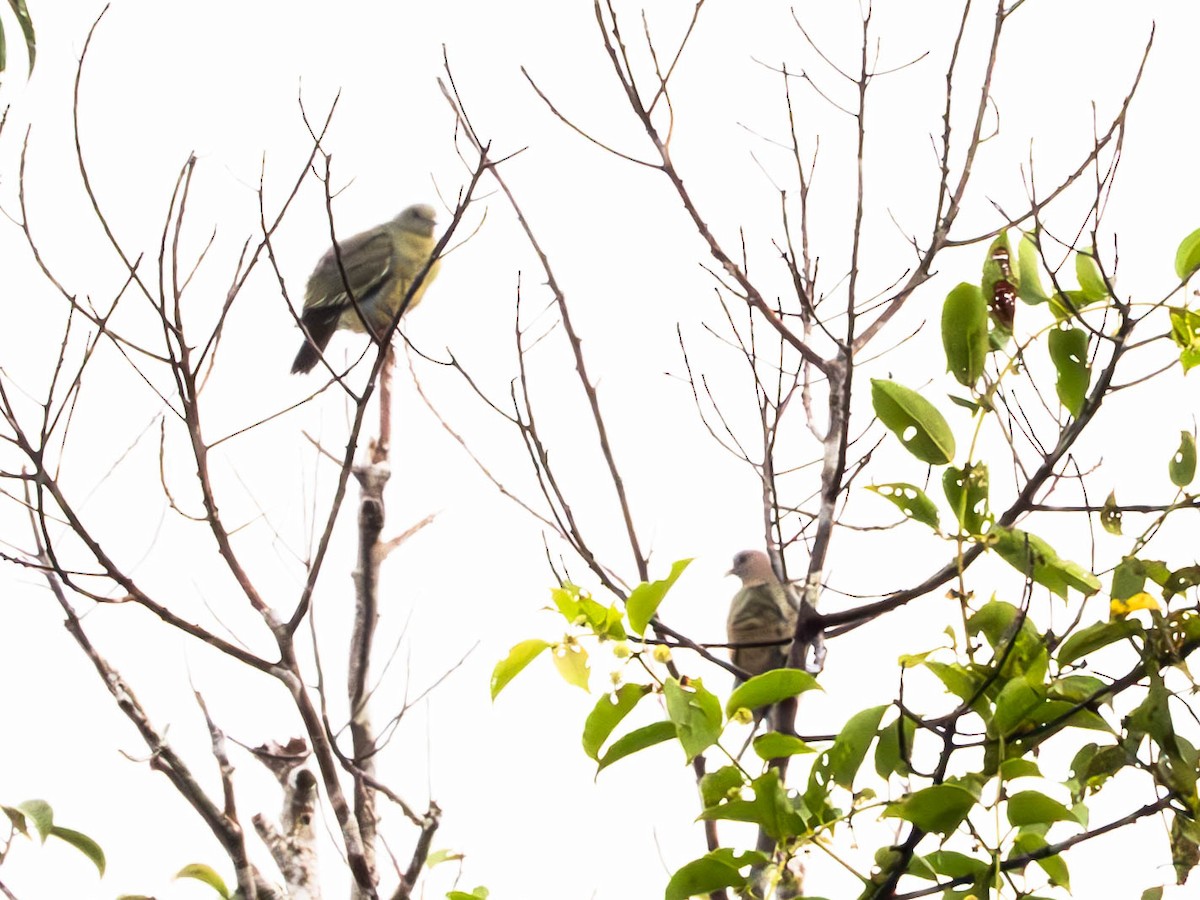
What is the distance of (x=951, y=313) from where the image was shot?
1.55 metres

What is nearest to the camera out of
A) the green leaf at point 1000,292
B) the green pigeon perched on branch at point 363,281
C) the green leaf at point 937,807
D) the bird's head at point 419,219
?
the green leaf at point 937,807

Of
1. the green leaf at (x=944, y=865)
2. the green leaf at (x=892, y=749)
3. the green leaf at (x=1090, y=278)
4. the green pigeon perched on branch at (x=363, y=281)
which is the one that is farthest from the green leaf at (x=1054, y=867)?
the green pigeon perched on branch at (x=363, y=281)

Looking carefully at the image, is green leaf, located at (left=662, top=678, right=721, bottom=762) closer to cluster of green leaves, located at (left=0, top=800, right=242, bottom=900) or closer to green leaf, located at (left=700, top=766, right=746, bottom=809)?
green leaf, located at (left=700, top=766, right=746, bottom=809)

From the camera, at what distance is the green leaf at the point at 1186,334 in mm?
1539

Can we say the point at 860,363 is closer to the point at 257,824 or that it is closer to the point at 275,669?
the point at 275,669

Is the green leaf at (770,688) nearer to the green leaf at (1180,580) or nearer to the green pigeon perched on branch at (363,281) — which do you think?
the green leaf at (1180,580)

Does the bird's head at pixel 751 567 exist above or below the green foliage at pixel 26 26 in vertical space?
above

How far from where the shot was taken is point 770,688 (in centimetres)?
148

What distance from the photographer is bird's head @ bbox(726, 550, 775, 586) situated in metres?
4.82

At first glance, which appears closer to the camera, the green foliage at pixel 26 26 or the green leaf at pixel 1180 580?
the green leaf at pixel 1180 580

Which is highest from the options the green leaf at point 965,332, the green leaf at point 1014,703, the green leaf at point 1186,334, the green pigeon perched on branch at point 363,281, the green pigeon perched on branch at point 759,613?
the green pigeon perched on branch at point 363,281

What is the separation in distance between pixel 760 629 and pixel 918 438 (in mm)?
3044

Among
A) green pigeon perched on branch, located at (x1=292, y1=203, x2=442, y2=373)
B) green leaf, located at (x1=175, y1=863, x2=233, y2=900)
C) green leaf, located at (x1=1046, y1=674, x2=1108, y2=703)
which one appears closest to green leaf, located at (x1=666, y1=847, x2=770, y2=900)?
green leaf, located at (x1=1046, y1=674, x2=1108, y2=703)

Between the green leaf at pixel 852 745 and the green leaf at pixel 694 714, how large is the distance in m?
0.14
